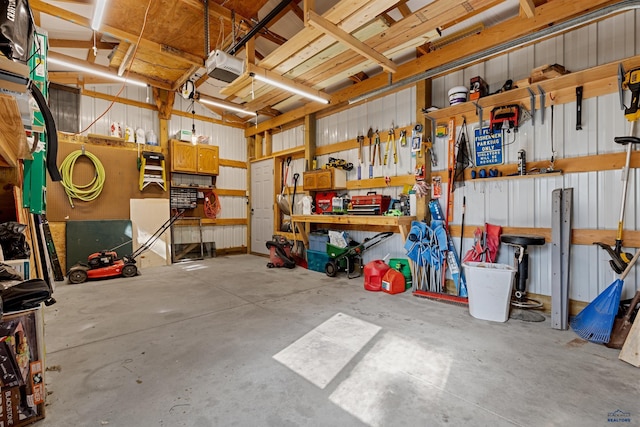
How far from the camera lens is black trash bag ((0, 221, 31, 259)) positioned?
232 centimetres

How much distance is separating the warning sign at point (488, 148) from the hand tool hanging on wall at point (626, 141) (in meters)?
1.11

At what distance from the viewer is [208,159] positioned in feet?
23.0

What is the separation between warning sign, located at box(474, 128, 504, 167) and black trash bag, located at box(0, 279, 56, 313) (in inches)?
178

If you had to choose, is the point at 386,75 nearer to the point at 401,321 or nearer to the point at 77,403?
the point at 401,321

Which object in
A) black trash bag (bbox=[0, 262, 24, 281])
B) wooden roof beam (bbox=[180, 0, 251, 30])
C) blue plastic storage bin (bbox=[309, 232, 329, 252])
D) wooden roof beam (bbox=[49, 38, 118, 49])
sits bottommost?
blue plastic storage bin (bbox=[309, 232, 329, 252])

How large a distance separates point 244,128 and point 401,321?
678cm

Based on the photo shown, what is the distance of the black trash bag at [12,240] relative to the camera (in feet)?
7.60

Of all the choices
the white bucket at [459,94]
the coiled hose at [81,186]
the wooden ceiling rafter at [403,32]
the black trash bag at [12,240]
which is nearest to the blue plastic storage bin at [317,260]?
the wooden ceiling rafter at [403,32]

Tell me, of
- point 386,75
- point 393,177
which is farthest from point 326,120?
point 393,177

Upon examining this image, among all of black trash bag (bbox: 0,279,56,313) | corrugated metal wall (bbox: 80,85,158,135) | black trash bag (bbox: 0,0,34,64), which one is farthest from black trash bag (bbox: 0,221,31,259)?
corrugated metal wall (bbox: 80,85,158,135)

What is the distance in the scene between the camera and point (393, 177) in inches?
196

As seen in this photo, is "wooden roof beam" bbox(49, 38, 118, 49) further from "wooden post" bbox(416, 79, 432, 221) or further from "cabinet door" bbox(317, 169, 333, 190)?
"wooden post" bbox(416, 79, 432, 221)

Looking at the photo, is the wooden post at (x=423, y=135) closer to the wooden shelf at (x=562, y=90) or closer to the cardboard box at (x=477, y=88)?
the wooden shelf at (x=562, y=90)

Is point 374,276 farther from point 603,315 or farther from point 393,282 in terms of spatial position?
point 603,315
